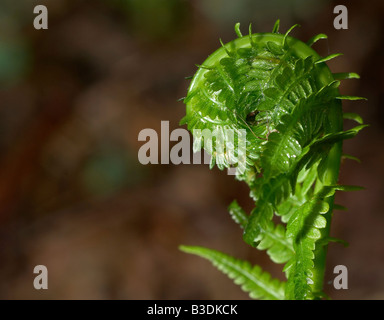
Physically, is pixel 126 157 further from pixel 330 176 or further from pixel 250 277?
pixel 330 176

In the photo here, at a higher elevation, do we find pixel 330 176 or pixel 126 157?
pixel 126 157

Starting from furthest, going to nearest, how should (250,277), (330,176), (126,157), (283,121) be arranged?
1. (126,157)
2. (250,277)
3. (330,176)
4. (283,121)

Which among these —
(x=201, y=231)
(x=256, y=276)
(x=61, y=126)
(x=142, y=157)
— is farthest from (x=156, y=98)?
(x=256, y=276)

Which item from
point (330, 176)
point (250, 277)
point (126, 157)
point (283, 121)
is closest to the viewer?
point (283, 121)

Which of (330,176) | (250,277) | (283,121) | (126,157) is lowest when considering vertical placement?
(250,277)

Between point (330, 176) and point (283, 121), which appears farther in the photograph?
point (330, 176)

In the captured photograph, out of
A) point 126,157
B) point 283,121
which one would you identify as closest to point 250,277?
point 283,121
